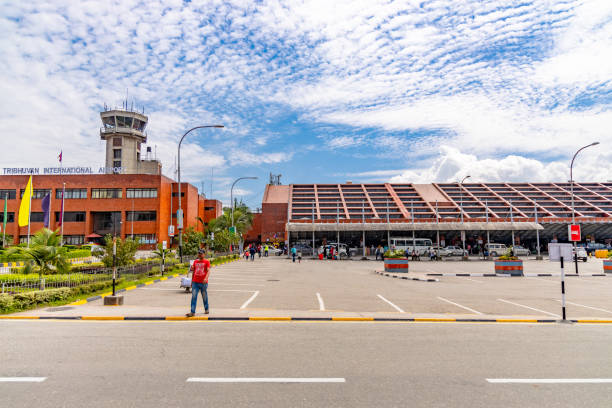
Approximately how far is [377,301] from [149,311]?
7.71m

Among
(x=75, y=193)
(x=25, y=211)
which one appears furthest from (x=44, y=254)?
(x=75, y=193)

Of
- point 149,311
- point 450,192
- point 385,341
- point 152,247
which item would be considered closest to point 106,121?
point 152,247

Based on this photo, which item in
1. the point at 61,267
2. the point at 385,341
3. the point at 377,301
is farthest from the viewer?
the point at 61,267

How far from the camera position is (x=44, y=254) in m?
15.8

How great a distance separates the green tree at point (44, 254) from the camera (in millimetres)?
15620

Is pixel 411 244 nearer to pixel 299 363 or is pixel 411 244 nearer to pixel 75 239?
pixel 299 363

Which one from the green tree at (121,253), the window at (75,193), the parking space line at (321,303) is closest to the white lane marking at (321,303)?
the parking space line at (321,303)

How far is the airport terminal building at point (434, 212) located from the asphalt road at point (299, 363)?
1659 inches

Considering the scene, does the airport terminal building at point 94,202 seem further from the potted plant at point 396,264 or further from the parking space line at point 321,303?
the parking space line at point 321,303

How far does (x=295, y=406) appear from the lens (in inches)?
187

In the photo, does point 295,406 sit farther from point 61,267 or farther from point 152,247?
point 152,247

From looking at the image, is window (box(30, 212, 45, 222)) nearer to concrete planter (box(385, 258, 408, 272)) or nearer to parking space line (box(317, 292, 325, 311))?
concrete planter (box(385, 258, 408, 272))

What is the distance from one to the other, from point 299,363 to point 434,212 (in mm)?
61205

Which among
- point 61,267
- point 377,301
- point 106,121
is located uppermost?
point 106,121
